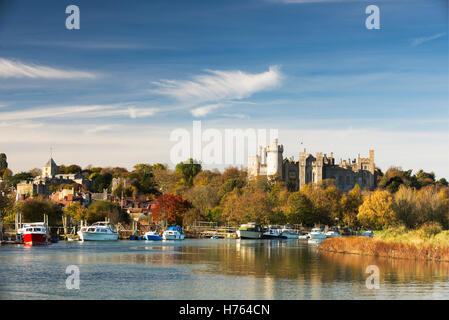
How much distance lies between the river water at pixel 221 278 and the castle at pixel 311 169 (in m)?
110

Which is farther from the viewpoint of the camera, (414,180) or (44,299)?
(414,180)

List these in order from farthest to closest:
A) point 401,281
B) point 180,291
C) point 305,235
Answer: point 305,235
point 401,281
point 180,291

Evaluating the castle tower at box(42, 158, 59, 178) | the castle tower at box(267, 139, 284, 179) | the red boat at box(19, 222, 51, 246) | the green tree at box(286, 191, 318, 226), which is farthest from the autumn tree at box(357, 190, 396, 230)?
the castle tower at box(42, 158, 59, 178)

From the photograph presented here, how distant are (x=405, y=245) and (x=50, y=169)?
158428 millimetres

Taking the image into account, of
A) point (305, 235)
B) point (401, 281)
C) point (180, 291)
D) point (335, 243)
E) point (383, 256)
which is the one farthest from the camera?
point (305, 235)

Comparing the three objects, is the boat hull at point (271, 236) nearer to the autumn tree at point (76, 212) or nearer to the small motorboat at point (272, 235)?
the small motorboat at point (272, 235)

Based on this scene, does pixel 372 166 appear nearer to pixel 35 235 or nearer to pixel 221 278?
pixel 35 235

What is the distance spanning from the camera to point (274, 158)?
158 m

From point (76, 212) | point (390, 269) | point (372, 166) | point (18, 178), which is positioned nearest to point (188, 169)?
point (18, 178)

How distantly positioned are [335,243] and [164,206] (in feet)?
168

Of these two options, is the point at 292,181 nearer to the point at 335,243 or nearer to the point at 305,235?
the point at 305,235

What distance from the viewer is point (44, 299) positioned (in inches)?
1057
